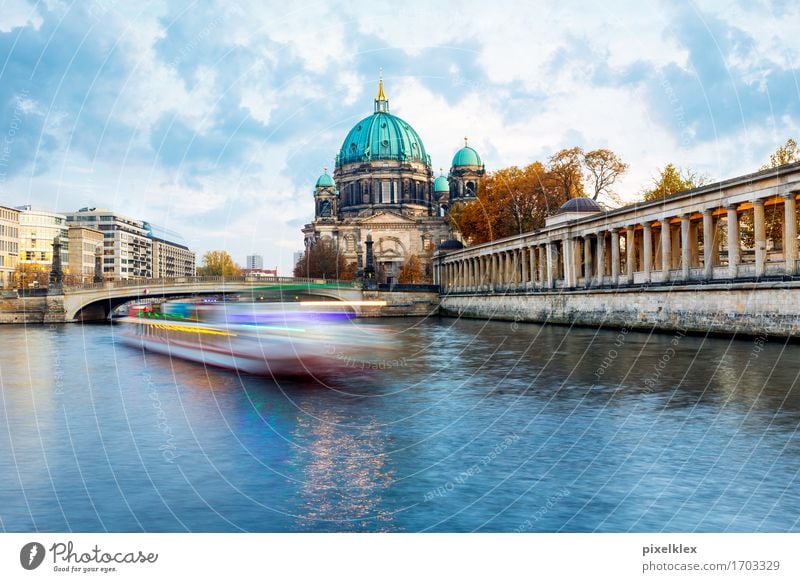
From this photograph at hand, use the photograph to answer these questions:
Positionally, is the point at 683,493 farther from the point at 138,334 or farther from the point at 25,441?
the point at 138,334

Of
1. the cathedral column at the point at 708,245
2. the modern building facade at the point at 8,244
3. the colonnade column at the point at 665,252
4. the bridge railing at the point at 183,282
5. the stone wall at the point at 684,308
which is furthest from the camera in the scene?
the modern building facade at the point at 8,244

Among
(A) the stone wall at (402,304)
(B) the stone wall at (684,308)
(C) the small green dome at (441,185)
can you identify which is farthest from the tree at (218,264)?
(B) the stone wall at (684,308)

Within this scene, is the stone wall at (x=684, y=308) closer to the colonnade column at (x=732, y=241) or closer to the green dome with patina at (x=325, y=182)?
the colonnade column at (x=732, y=241)

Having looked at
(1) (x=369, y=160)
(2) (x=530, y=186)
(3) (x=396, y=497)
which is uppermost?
(1) (x=369, y=160)

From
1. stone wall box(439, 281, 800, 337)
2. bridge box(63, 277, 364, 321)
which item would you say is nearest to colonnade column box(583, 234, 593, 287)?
stone wall box(439, 281, 800, 337)

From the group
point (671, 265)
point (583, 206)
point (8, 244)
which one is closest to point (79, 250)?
point (8, 244)

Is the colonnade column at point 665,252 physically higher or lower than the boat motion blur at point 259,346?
higher

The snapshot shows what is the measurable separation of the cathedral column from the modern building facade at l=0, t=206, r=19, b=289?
95.7 m

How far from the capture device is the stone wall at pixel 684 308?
35500mm

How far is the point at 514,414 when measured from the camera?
1997 cm

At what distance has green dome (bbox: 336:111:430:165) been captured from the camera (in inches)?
6220

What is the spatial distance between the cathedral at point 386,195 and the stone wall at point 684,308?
7960 centimetres

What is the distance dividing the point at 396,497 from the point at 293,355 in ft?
80.7

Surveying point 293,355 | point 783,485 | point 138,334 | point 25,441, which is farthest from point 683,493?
point 138,334
